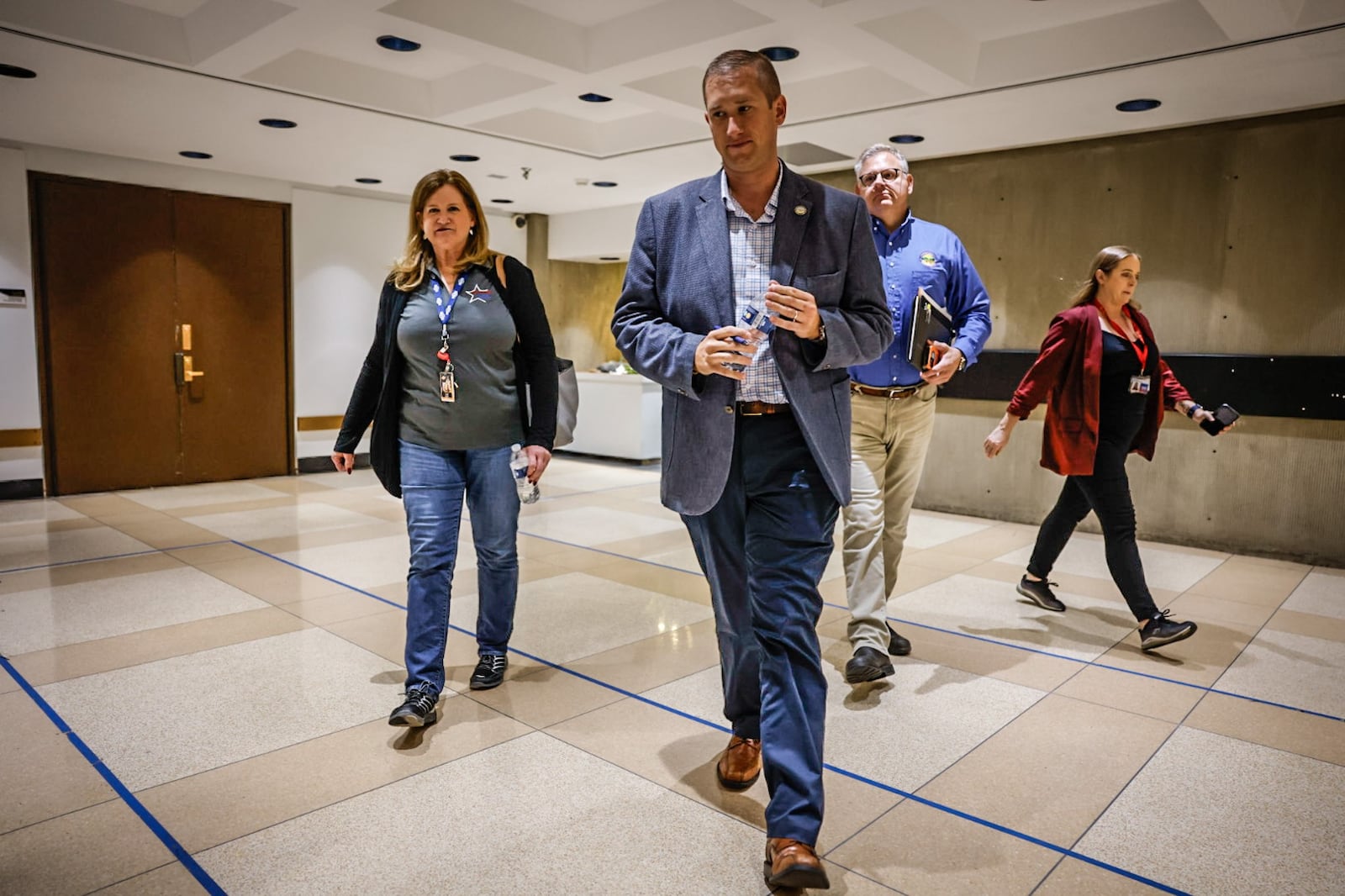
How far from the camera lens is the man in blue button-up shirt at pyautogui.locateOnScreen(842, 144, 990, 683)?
3195 millimetres

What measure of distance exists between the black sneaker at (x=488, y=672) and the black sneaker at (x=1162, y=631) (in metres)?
2.58

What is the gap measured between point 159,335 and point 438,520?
21.0ft

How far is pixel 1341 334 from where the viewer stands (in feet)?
18.0

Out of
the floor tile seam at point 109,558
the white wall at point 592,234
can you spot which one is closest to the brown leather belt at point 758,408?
the floor tile seam at point 109,558

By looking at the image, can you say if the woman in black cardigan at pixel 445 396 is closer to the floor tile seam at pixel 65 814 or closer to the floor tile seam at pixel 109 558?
the floor tile seam at pixel 65 814

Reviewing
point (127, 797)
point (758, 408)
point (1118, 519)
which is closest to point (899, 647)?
point (1118, 519)

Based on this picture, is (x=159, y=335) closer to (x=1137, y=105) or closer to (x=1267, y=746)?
(x=1137, y=105)

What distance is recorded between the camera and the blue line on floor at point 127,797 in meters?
2.00

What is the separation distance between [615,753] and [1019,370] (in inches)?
199

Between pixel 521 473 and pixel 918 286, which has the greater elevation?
pixel 918 286

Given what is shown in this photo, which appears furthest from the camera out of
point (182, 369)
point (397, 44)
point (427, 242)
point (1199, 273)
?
point (182, 369)

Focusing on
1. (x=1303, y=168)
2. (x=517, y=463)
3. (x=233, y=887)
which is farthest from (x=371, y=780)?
(x=1303, y=168)

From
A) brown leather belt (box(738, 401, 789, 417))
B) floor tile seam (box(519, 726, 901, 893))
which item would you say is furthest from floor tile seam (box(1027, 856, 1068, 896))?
brown leather belt (box(738, 401, 789, 417))

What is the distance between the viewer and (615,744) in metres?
2.72
